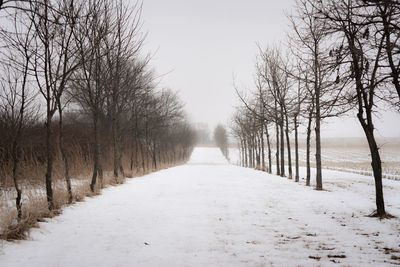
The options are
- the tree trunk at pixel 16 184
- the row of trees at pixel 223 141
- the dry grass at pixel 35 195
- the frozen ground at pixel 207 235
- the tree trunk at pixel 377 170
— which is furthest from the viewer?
the row of trees at pixel 223 141

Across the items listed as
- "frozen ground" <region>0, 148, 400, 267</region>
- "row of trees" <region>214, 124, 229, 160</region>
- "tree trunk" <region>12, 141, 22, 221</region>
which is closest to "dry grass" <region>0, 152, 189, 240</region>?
"tree trunk" <region>12, 141, 22, 221</region>

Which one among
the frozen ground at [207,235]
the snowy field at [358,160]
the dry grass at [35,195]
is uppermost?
the dry grass at [35,195]

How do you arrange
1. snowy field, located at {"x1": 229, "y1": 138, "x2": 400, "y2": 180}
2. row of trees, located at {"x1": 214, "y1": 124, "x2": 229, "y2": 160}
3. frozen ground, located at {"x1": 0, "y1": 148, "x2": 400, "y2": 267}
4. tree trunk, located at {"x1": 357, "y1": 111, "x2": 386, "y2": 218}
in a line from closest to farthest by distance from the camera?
1. frozen ground, located at {"x1": 0, "y1": 148, "x2": 400, "y2": 267}
2. tree trunk, located at {"x1": 357, "y1": 111, "x2": 386, "y2": 218}
3. snowy field, located at {"x1": 229, "y1": 138, "x2": 400, "y2": 180}
4. row of trees, located at {"x1": 214, "y1": 124, "x2": 229, "y2": 160}

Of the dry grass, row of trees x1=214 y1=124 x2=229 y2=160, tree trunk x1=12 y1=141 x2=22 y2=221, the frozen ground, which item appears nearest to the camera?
the frozen ground

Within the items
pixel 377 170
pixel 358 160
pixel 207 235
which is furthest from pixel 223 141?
pixel 207 235

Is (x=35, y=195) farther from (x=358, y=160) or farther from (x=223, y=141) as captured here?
(x=223, y=141)

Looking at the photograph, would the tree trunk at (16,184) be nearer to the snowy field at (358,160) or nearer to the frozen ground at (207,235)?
the frozen ground at (207,235)

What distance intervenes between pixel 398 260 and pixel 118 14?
1150 cm

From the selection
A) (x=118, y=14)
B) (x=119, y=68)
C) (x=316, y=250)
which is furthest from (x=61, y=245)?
(x=119, y=68)

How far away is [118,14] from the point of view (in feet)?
44.4

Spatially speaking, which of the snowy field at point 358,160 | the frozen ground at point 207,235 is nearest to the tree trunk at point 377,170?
the snowy field at point 358,160

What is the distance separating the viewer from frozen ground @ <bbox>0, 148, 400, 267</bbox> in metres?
5.23

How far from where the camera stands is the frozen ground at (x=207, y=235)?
523 centimetres

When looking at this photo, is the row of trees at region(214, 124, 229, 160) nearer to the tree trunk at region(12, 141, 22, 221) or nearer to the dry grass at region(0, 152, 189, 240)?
the dry grass at region(0, 152, 189, 240)
